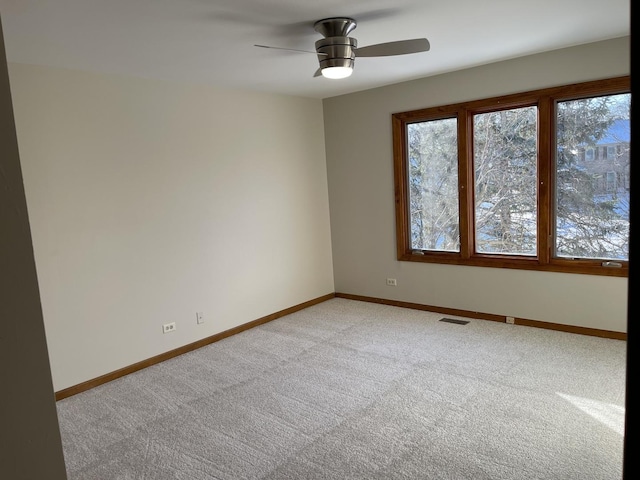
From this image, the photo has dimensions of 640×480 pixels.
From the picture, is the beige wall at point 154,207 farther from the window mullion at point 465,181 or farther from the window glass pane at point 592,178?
the window glass pane at point 592,178

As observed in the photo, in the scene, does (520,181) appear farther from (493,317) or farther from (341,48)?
(341,48)

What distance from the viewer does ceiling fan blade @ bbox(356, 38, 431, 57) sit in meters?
2.79

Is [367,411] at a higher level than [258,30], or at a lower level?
lower

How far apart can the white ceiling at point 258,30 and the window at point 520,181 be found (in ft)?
1.84

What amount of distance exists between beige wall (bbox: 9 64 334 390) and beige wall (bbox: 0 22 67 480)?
9.61 feet

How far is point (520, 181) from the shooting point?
439 cm

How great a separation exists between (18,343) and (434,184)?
4602 mm

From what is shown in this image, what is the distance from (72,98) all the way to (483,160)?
12.1 ft

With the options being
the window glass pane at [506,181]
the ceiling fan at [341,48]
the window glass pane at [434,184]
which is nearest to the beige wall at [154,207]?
the window glass pane at [434,184]

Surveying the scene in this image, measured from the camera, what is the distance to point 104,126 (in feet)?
12.0

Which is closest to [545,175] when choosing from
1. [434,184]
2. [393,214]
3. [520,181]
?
[520,181]

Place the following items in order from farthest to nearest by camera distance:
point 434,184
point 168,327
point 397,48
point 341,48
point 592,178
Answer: point 434,184
point 168,327
point 592,178
point 341,48
point 397,48

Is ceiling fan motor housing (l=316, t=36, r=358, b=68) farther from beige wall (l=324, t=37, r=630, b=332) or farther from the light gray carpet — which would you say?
the light gray carpet

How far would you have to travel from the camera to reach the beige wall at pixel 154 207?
3.40 m
